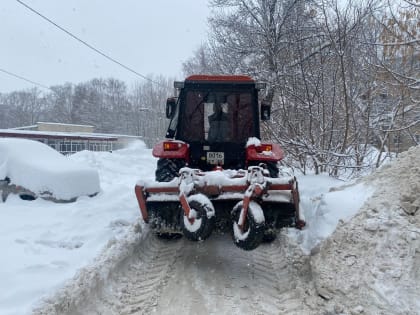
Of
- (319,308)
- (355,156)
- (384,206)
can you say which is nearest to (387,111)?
(355,156)

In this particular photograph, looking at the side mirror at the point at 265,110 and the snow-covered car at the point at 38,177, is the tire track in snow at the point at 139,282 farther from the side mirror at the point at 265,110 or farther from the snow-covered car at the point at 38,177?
the snow-covered car at the point at 38,177

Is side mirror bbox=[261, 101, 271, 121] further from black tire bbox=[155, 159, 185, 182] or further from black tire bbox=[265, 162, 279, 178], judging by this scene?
black tire bbox=[155, 159, 185, 182]

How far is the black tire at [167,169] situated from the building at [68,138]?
2634cm

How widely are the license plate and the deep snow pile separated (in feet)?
6.53

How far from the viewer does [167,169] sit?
5320 millimetres

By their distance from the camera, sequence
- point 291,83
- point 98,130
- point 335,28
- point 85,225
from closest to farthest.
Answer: point 85,225 < point 335,28 < point 291,83 < point 98,130

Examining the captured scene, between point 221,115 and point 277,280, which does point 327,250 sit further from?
point 221,115

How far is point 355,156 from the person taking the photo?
8141mm

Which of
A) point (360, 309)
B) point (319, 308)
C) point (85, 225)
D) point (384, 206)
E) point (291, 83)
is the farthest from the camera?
point (291, 83)

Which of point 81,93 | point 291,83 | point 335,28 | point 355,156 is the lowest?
point 355,156

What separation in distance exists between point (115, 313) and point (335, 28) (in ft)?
23.8

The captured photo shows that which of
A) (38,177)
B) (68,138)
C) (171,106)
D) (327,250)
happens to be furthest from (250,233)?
(68,138)

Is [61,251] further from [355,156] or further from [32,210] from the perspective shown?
[355,156]

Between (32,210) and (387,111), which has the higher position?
(387,111)
